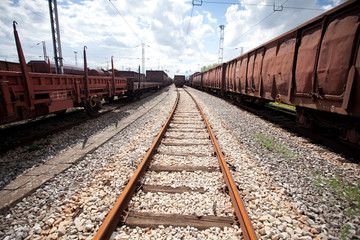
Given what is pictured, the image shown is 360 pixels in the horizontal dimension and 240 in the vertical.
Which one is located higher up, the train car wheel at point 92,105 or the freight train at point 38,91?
the freight train at point 38,91

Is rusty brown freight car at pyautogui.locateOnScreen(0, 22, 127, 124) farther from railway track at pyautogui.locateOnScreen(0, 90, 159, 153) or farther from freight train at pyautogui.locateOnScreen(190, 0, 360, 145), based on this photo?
freight train at pyautogui.locateOnScreen(190, 0, 360, 145)

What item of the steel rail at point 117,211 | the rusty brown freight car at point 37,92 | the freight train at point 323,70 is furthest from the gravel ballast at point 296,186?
the rusty brown freight car at point 37,92

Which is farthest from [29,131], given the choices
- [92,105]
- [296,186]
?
[296,186]

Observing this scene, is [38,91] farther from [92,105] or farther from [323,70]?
[323,70]

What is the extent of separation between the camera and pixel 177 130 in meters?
6.35

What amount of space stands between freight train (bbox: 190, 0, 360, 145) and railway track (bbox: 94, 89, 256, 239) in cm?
314

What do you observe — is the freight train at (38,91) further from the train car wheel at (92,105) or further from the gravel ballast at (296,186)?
the gravel ballast at (296,186)

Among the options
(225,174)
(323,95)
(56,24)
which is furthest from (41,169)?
(56,24)

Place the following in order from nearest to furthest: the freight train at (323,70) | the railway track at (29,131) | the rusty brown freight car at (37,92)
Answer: the freight train at (323,70) < the rusty brown freight car at (37,92) < the railway track at (29,131)

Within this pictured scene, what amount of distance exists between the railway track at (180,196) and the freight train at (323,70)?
3143 millimetres

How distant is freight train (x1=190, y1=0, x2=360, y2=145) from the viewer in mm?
3846

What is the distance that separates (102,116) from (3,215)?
6.81 meters

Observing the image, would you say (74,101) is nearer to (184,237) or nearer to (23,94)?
(23,94)

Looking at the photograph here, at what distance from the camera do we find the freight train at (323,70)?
3846mm
